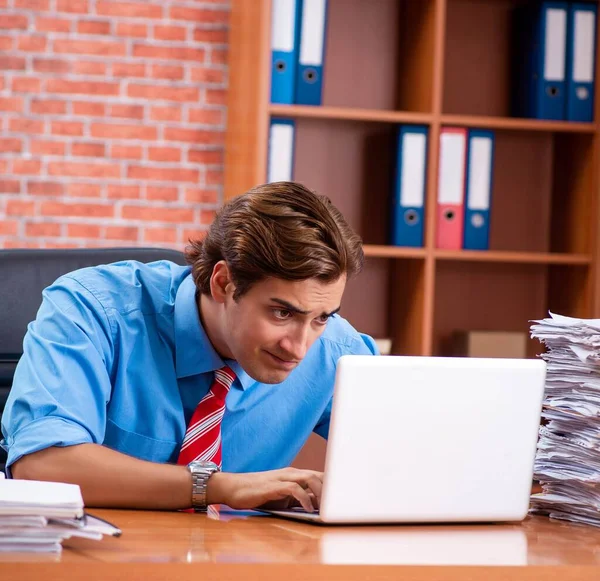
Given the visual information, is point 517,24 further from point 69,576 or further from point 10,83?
point 69,576

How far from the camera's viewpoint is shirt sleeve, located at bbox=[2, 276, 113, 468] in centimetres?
133

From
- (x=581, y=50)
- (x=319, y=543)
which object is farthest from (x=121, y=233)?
(x=319, y=543)

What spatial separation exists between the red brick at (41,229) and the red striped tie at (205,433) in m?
1.81

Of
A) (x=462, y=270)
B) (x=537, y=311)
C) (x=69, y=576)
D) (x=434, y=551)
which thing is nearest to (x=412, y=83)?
(x=462, y=270)

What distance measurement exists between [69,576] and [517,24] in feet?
8.94

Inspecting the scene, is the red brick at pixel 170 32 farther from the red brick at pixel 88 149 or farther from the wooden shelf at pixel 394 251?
the wooden shelf at pixel 394 251

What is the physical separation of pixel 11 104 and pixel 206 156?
66 cm

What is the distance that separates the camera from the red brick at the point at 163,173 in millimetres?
3252

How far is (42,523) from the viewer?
3.08 ft

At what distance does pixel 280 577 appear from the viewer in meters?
0.92

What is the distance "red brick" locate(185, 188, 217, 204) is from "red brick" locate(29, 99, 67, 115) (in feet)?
1.62

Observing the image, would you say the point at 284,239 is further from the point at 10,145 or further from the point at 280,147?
the point at 10,145

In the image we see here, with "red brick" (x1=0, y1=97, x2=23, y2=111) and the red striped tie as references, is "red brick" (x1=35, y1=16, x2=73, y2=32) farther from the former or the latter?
the red striped tie

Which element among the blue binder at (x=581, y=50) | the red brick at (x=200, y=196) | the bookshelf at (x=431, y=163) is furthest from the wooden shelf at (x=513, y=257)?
the red brick at (x=200, y=196)
